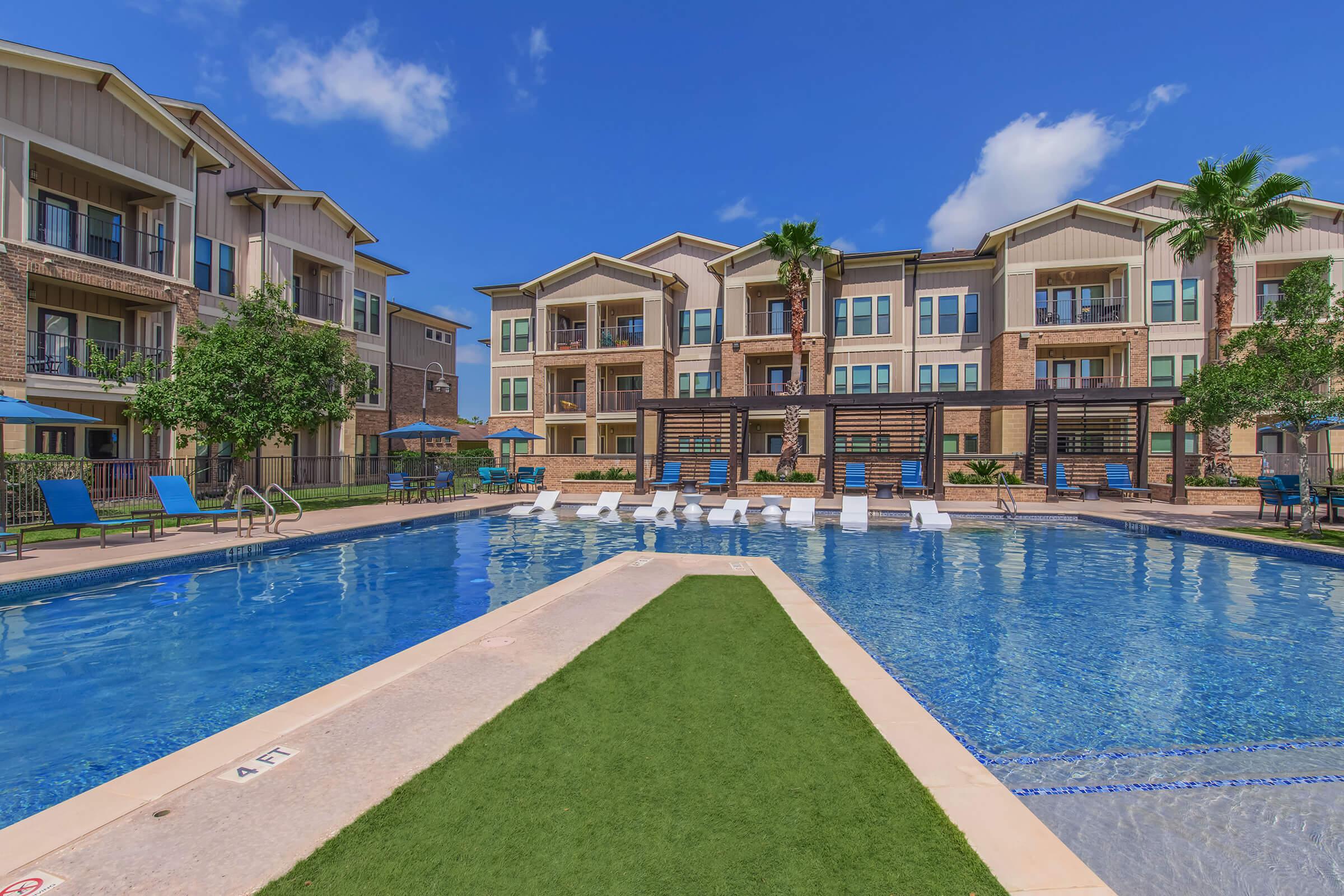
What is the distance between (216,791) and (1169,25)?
2027cm

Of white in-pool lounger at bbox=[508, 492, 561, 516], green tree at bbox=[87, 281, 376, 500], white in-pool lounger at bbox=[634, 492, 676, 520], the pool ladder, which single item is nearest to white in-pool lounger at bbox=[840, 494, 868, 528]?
the pool ladder

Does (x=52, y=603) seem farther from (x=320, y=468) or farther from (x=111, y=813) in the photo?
(x=320, y=468)

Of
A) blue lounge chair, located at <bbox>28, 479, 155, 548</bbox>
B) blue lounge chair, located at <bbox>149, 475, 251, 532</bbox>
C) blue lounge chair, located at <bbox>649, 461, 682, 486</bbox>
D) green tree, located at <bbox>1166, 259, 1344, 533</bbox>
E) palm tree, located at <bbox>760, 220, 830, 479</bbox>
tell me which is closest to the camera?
blue lounge chair, located at <bbox>28, 479, 155, 548</bbox>

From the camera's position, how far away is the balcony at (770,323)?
2898cm

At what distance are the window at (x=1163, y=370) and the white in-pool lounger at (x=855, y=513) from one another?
17.5m

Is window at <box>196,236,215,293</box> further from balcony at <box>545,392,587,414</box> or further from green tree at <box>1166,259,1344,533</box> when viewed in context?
green tree at <box>1166,259,1344,533</box>

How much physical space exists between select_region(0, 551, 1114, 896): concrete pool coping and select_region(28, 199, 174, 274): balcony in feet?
64.1

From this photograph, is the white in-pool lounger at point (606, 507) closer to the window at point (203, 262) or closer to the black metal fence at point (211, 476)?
the black metal fence at point (211, 476)

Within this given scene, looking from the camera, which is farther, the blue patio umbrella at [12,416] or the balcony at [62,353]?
the balcony at [62,353]

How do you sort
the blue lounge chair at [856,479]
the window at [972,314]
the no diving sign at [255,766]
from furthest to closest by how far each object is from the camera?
the window at [972,314] < the blue lounge chair at [856,479] < the no diving sign at [255,766]

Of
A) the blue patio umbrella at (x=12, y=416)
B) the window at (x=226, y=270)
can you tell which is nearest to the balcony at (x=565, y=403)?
the window at (x=226, y=270)

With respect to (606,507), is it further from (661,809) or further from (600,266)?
(600,266)

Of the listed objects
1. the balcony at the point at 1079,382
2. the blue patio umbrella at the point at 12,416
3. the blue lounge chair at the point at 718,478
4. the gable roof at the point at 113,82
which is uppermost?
the gable roof at the point at 113,82

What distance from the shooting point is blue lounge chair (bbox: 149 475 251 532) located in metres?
12.0
